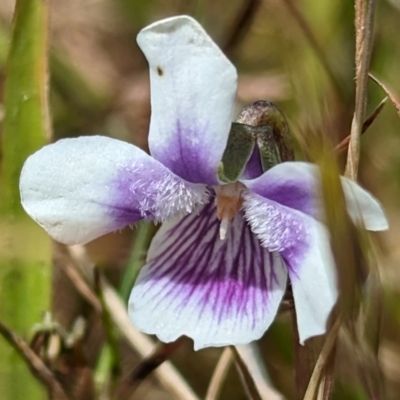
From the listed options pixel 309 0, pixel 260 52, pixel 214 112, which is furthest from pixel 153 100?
pixel 260 52

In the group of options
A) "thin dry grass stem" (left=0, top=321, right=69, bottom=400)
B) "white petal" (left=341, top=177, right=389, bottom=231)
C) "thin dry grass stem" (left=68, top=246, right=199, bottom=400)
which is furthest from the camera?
"thin dry grass stem" (left=68, top=246, right=199, bottom=400)

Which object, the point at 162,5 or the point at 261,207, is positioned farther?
the point at 162,5

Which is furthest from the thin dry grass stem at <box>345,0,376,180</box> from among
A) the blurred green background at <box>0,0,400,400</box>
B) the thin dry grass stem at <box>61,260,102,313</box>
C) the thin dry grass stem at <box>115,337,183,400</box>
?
the thin dry grass stem at <box>61,260,102,313</box>

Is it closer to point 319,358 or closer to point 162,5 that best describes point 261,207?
point 319,358

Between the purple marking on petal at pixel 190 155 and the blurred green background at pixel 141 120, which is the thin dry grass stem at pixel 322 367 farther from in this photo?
the purple marking on petal at pixel 190 155

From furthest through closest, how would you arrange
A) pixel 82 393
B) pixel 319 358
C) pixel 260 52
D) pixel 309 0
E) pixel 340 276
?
1. pixel 260 52
2. pixel 309 0
3. pixel 82 393
4. pixel 319 358
5. pixel 340 276

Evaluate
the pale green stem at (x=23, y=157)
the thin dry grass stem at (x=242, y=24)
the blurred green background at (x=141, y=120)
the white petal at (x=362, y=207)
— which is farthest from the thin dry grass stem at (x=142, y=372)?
the thin dry grass stem at (x=242, y=24)

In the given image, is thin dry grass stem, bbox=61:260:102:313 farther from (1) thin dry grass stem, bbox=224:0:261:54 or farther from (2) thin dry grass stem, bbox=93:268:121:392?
(1) thin dry grass stem, bbox=224:0:261:54

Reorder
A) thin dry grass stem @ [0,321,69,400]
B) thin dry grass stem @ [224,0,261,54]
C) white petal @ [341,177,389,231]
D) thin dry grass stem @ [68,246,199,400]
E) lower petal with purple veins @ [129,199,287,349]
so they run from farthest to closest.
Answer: thin dry grass stem @ [224,0,261,54] → thin dry grass stem @ [68,246,199,400] → thin dry grass stem @ [0,321,69,400] → lower petal with purple veins @ [129,199,287,349] → white petal @ [341,177,389,231]
